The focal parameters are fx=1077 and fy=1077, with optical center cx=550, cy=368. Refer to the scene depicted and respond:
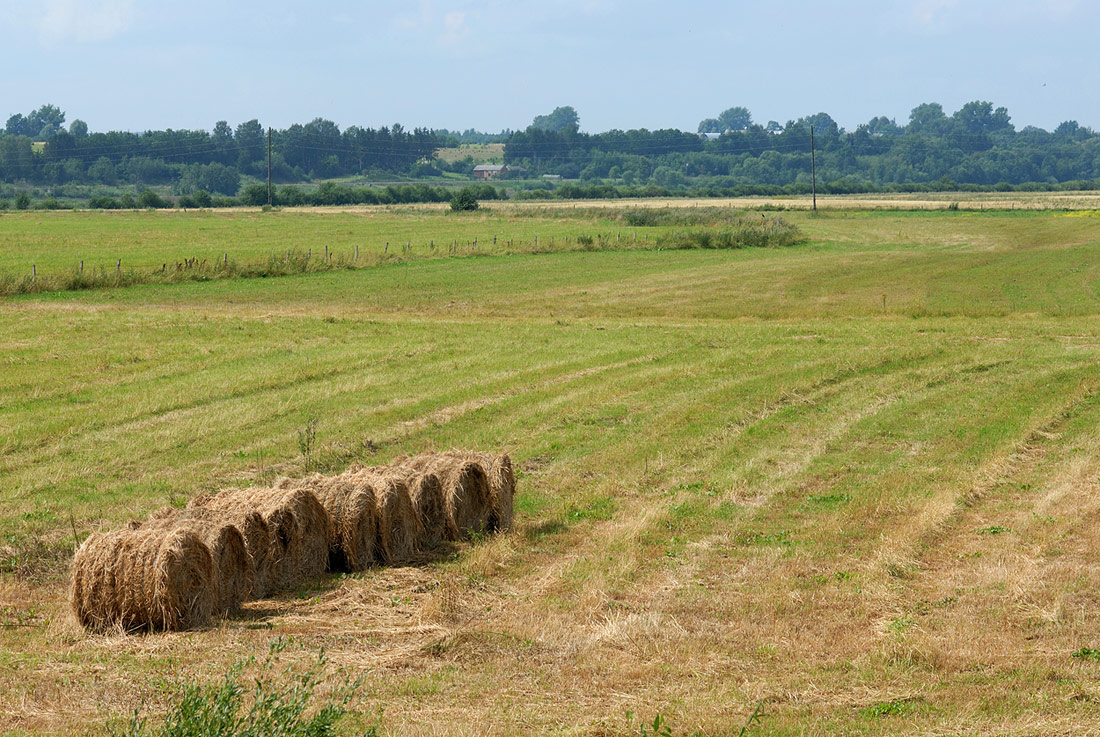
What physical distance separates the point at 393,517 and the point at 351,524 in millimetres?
527

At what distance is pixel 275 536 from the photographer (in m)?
9.88

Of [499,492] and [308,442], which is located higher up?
[499,492]

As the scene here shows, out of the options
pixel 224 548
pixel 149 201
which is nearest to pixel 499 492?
pixel 224 548

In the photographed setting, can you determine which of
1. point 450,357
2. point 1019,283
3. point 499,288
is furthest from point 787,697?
point 1019,283

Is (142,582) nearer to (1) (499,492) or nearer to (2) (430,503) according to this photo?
(2) (430,503)

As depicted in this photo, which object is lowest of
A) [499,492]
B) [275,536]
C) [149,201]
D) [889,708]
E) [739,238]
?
[889,708]

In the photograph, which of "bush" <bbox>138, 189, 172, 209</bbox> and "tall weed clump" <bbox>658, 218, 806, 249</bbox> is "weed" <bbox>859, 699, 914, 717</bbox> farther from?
"bush" <bbox>138, 189, 172, 209</bbox>

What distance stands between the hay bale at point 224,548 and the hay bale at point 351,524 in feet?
3.48

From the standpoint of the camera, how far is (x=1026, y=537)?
11.6 metres

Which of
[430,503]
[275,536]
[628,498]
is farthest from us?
[628,498]

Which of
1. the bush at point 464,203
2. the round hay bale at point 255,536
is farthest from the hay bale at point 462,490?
the bush at point 464,203

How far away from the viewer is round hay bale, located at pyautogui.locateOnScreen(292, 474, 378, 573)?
1054 centimetres

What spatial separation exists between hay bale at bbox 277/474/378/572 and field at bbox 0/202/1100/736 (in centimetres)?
38

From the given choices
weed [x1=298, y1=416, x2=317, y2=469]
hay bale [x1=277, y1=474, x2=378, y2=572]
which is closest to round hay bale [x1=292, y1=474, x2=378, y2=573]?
hay bale [x1=277, y1=474, x2=378, y2=572]
